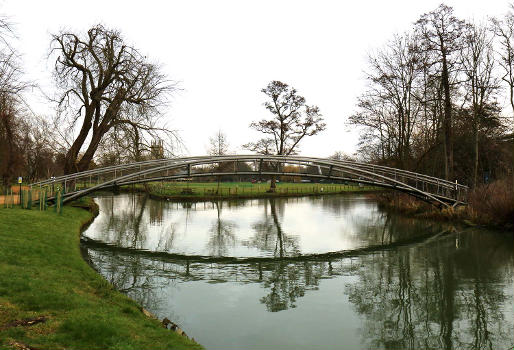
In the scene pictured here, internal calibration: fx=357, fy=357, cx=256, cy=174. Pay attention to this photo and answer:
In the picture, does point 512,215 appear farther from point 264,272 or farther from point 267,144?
point 267,144

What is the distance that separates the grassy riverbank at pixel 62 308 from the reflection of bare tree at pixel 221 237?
5.92 meters

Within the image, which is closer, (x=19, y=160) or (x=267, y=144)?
(x=19, y=160)

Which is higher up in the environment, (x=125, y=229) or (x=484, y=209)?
(x=484, y=209)

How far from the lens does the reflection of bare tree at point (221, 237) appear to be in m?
15.8

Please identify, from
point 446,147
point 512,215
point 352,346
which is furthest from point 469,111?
point 352,346

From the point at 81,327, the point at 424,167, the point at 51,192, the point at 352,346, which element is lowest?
the point at 352,346

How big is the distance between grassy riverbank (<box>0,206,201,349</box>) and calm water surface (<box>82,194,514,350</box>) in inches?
45.0

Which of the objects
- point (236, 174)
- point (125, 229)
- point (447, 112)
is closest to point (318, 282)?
point (236, 174)

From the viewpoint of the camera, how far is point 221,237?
18.8 metres

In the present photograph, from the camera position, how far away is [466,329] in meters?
7.85

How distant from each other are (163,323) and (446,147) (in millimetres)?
25468

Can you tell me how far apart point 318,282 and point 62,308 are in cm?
731

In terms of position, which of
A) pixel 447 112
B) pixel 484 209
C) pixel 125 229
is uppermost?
pixel 447 112

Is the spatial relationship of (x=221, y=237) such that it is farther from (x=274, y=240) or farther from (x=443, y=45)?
(x=443, y=45)
